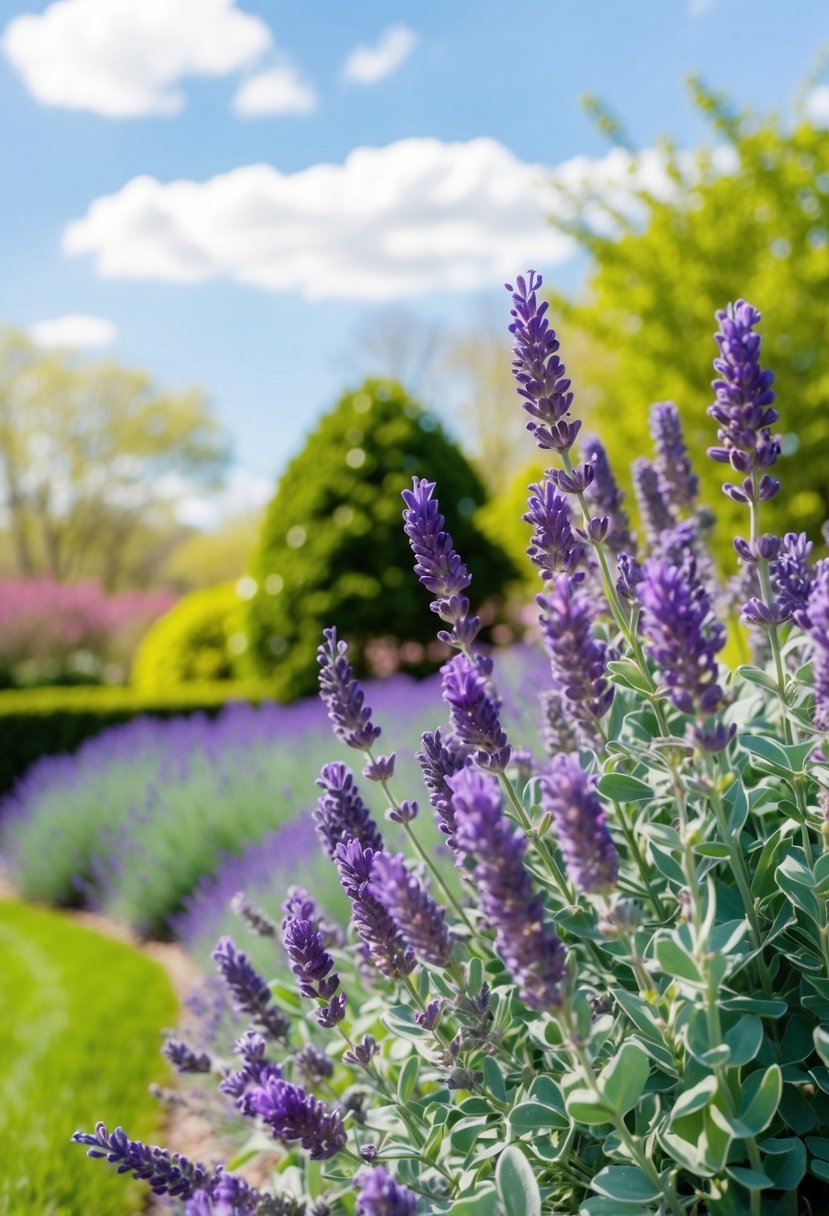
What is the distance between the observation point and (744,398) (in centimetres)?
155

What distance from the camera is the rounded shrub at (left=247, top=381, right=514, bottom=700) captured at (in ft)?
34.0

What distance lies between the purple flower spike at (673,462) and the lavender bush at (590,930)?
649 mm

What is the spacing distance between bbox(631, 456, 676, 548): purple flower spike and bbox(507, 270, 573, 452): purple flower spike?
3.56 ft

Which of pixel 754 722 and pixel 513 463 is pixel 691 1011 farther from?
pixel 513 463

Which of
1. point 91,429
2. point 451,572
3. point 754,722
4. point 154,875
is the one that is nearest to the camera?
point 451,572

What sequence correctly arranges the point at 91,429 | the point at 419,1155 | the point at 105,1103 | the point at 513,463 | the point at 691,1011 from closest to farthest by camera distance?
the point at 691,1011 < the point at 419,1155 < the point at 105,1103 < the point at 513,463 < the point at 91,429

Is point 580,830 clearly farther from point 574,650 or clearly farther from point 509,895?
point 574,650

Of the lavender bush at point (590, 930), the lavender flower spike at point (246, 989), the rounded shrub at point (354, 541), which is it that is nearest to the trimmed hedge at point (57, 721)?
the rounded shrub at point (354, 541)

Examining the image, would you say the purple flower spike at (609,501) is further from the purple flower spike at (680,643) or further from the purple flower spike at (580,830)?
the purple flower spike at (580,830)

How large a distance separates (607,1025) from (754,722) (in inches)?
32.7

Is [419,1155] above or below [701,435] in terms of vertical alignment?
below

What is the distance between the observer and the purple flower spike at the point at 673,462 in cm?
268

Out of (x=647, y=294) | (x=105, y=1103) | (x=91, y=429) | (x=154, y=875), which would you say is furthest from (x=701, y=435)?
(x=91, y=429)

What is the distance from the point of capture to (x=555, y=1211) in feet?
5.87
